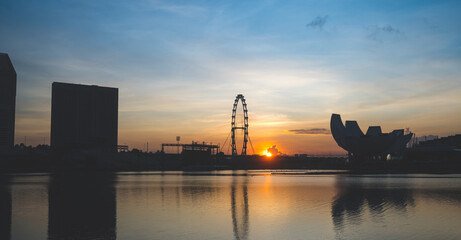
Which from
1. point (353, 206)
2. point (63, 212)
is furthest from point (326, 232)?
point (63, 212)

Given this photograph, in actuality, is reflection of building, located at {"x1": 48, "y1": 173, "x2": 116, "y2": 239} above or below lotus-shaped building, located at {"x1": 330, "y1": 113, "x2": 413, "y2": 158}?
below

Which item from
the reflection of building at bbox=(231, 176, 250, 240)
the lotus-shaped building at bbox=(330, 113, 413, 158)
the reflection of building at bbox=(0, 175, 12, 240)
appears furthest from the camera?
the lotus-shaped building at bbox=(330, 113, 413, 158)

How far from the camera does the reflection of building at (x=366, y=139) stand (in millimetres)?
172712

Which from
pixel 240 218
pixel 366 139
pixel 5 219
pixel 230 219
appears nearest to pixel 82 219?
pixel 5 219

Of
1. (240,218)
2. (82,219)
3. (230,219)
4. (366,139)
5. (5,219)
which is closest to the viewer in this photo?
(82,219)

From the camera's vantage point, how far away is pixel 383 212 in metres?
26.5

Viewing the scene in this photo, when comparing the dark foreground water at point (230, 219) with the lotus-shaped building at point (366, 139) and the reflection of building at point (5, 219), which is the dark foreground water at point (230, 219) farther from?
the lotus-shaped building at point (366, 139)

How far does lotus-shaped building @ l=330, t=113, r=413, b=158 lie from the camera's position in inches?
6796

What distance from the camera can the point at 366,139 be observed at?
6845 inches

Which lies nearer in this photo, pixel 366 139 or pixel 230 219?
pixel 230 219

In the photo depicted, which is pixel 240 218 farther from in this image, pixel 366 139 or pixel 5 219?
pixel 366 139

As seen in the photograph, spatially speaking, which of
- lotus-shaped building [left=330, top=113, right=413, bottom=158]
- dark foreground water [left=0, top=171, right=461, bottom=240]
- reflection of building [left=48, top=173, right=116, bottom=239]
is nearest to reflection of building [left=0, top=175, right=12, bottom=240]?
dark foreground water [left=0, top=171, right=461, bottom=240]

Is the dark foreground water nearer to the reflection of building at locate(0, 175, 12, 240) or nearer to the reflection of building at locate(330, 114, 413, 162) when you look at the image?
the reflection of building at locate(0, 175, 12, 240)

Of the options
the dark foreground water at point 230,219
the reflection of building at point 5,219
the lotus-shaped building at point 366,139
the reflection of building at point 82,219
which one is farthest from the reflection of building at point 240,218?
the lotus-shaped building at point 366,139
